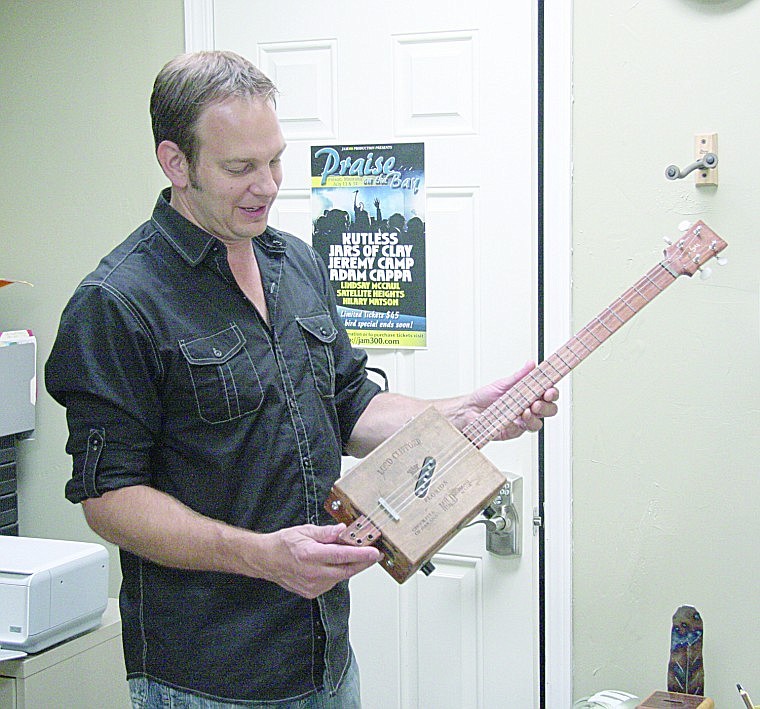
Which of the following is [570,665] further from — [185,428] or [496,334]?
Result: [185,428]

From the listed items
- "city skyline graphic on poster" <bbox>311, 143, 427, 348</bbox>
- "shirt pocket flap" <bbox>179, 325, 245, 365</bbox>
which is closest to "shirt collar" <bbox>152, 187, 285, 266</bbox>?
"shirt pocket flap" <bbox>179, 325, 245, 365</bbox>

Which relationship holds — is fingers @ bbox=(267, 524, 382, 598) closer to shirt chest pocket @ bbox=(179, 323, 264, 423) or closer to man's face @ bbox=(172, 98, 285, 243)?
shirt chest pocket @ bbox=(179, 323, 264, 423)

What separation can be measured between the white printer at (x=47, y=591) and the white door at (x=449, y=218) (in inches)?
22.6

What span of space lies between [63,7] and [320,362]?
147 centimetres

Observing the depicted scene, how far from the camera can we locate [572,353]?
1443 mm

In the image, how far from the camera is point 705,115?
6.28 ft

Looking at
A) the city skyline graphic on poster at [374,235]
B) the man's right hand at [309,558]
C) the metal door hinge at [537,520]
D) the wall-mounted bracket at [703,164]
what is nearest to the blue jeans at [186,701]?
the man's right hand at [309,558]

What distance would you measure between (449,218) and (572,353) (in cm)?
77

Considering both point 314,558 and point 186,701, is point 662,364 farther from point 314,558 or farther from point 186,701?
point 186,701

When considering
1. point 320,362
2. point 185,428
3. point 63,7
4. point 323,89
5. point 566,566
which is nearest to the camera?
point 185,428

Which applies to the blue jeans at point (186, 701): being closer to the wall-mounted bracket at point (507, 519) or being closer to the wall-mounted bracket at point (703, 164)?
the wall-mounted bracket at point (507, 519)

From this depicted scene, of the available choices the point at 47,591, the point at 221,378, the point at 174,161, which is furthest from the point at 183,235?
the point at 47,591

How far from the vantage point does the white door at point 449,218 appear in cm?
208

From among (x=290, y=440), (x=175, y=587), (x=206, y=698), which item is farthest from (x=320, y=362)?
(x=206, y=698)
